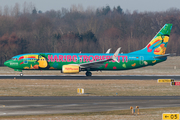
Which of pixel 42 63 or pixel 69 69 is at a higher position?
pixel 42 63

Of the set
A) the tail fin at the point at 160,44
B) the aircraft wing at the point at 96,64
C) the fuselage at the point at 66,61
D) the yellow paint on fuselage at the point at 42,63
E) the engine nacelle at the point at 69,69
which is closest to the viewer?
the engine nacelle at the point at 69,69

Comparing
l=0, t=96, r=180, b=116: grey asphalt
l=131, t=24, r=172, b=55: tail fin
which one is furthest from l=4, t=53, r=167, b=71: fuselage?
l=0, t=96, r=180, b=116: grey asphalt

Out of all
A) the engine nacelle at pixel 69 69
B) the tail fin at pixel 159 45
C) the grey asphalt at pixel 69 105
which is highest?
the tail fin at pixel 159 45

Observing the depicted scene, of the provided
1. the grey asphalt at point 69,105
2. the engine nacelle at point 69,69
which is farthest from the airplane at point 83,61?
the grey asphalt at point 69,105

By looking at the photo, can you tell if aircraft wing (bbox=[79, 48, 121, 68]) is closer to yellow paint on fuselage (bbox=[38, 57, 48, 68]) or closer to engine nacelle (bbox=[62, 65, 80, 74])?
engine nacelle (bbox=[62, 65, 80, 74])

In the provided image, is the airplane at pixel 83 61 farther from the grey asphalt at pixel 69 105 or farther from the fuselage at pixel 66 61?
the grey asphalt at pixel 69 105

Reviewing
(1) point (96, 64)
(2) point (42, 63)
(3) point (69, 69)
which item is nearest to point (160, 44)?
(1) point (96, 64)

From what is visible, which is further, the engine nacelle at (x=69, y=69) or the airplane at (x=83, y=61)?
the airplane at (x=83, y=61)

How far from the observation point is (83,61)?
5341 cm

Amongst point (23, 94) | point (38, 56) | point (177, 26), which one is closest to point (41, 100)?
point (23, 94)

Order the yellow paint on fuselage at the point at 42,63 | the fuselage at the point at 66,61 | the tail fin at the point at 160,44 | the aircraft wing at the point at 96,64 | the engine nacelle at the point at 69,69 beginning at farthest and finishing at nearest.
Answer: the tail fin at the point at 160,44 < the fuselage at the point at 66,61 < the yellow paint on fuselage at the point at 42,63 < the aircraft wing at the point at 96,64 < the engine nacelle at the point at 69,69

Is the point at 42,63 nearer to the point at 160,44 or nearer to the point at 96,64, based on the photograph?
the point at 96,64

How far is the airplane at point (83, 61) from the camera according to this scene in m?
52.6

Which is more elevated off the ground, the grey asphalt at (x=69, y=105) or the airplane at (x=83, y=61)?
Answer: the airplane at (x=83, y=61)
